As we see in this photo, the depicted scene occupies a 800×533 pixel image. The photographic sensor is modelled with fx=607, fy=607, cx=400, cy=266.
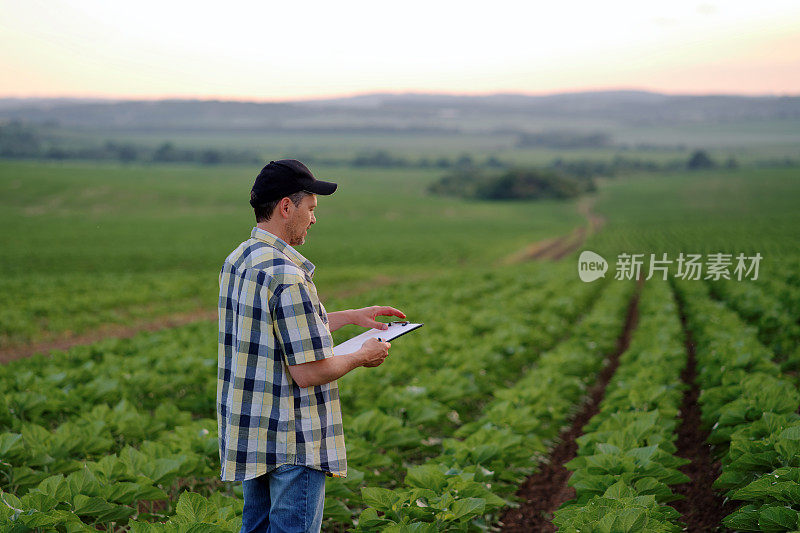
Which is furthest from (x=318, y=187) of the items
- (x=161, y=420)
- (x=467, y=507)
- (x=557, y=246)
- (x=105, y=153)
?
(x=105, y=153)

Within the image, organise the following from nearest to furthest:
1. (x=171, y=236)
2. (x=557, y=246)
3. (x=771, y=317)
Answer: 1. (x=771, y=317)
2. (x=557, y=246)
3. (x=171, y=236)

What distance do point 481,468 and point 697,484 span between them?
264 centimetres

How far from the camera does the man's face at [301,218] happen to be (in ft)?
8.77

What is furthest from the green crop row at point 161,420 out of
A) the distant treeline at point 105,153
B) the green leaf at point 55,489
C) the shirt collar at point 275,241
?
the distant treeline at point 105,153

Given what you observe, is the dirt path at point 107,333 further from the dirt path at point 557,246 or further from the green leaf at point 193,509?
the dirt path at point 557,246

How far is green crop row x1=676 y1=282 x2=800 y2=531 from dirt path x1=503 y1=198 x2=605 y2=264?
1551 inches

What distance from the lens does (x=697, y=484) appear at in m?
5.72

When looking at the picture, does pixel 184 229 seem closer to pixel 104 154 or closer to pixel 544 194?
pixel 544 194

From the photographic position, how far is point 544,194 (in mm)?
108812

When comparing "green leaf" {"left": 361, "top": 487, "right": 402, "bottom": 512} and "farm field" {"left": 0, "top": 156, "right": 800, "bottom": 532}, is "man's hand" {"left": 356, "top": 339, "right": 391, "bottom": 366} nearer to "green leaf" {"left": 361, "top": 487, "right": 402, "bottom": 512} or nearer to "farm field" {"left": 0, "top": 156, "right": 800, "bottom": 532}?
"farm field" {"left": 0, "top": 156, "right": 800, "bottom": 532}

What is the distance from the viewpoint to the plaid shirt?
8.19ft

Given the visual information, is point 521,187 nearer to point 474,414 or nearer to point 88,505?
point 474,414

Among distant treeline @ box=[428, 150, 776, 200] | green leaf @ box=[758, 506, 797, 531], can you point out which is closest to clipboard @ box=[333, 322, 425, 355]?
green leaf @ box=[758, 506, 797, 531]

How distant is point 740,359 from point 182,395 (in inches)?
283
